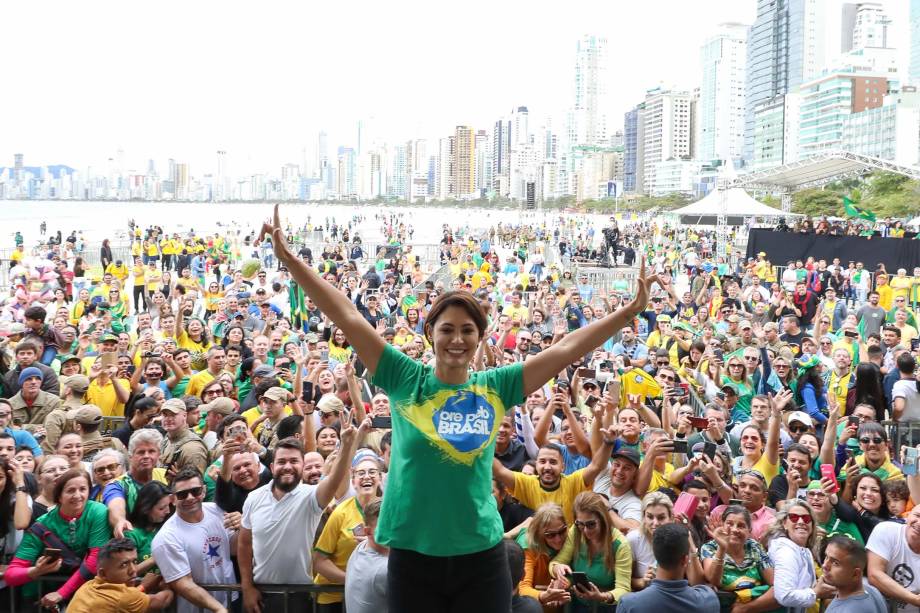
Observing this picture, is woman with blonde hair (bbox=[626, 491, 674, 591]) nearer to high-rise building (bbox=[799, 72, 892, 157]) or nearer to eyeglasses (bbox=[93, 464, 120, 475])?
eyeglasses (bbox=[93, 464, 120, 475])

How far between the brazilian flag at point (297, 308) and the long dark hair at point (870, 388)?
32.1 feet

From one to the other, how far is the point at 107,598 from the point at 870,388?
23.2ft

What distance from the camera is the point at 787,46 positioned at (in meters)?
188

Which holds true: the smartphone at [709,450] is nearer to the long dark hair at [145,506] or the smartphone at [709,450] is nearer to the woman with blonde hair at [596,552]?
the woman with blonde hair at [596,552]

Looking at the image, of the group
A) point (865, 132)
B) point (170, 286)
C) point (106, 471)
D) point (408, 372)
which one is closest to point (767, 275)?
point (170, 286)

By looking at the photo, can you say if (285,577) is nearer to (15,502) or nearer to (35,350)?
(15,502)

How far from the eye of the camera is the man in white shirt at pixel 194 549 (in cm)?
419

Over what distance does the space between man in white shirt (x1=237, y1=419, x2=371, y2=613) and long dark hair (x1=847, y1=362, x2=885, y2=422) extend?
591cm

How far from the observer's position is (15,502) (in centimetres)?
462

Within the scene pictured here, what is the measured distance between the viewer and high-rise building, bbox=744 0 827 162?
186 m

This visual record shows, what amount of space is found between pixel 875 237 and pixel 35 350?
23.2 m

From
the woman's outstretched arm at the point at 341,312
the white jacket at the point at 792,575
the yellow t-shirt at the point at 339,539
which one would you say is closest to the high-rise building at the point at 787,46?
the white jacket at the point at 792,575

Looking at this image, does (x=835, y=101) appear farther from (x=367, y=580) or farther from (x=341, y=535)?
(x=367, y=580)

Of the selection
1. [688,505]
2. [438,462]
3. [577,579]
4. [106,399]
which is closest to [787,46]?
[106,399]
